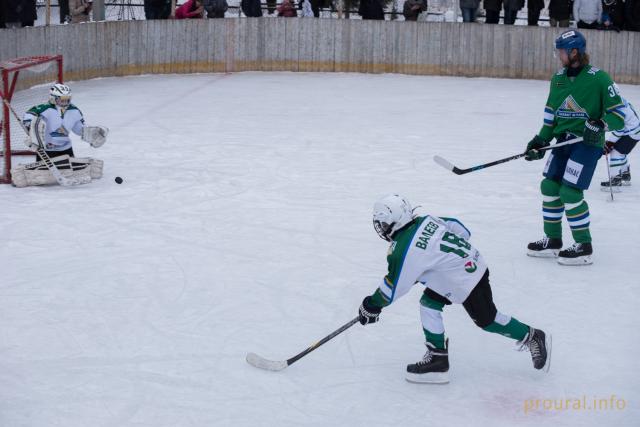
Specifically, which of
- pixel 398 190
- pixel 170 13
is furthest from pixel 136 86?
pixel 398 190

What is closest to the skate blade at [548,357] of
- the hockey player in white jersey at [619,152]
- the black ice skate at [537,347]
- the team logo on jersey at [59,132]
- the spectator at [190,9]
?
the black ice skate at [537,347]

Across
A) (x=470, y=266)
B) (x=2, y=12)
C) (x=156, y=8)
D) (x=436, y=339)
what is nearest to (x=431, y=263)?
(x=470, y=266)

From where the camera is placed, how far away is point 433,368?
18.5ft

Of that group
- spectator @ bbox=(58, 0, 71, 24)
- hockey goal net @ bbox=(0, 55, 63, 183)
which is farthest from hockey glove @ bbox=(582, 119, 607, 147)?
spectator @ bbox=(58, 0, 71, 24)

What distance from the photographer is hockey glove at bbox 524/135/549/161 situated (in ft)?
A: 25.1

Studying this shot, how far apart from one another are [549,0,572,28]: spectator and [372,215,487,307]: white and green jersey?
12.8 meters

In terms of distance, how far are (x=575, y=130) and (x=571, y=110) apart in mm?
151

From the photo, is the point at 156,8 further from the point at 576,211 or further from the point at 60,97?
the point at 576,211

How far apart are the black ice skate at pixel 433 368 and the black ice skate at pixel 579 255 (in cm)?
237

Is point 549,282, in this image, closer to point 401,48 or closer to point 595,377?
point 595,377

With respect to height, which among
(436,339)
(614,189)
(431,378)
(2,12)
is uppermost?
(2,12)

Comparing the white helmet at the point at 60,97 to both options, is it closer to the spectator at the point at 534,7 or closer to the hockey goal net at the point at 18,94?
the hockey goal net at the point at 18,94

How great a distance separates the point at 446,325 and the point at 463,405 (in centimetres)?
117

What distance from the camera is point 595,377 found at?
578 cm
